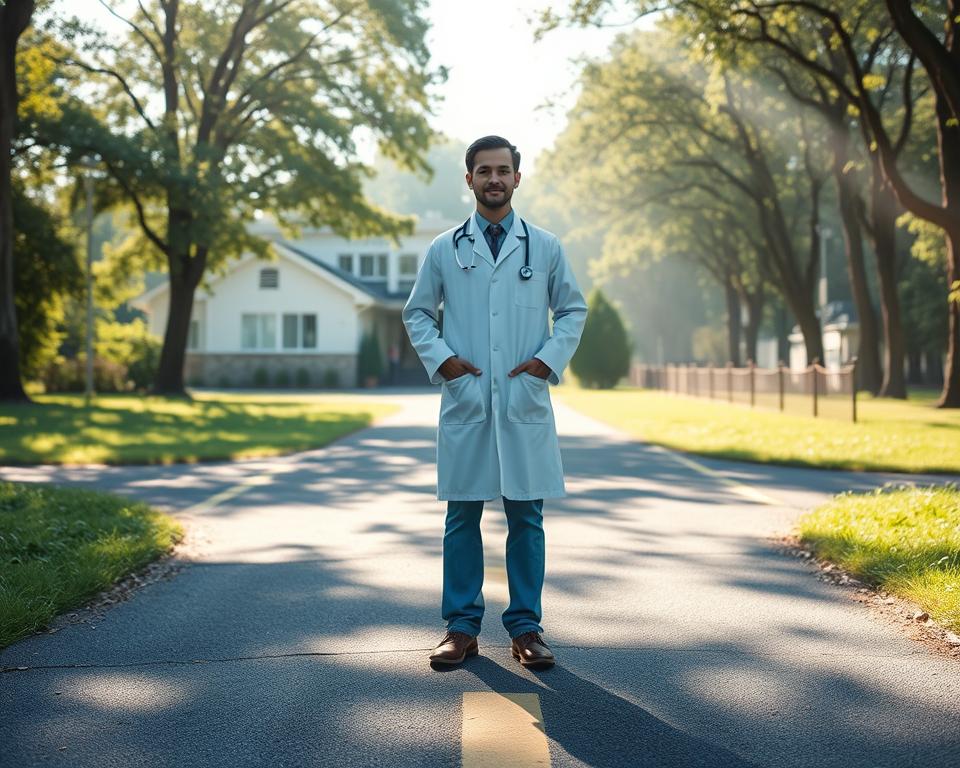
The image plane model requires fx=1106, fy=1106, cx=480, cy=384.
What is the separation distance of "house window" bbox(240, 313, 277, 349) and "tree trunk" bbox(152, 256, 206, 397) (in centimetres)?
1530

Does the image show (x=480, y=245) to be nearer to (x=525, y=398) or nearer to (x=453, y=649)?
(x=525, y=398)

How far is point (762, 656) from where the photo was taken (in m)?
4.71

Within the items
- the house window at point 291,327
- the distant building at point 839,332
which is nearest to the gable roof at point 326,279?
the house window at point 291,327

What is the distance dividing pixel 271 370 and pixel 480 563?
142 ft

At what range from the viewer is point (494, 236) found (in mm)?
4777

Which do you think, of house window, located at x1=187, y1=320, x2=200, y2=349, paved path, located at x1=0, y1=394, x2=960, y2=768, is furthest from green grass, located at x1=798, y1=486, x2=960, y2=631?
house window, located at x1=187, y1=320, x2=200, y2=349

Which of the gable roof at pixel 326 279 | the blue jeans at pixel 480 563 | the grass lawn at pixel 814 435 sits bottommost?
the grass lawn at pixel 814 435

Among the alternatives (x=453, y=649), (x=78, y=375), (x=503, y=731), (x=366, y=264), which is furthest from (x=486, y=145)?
(x=366, y=264)

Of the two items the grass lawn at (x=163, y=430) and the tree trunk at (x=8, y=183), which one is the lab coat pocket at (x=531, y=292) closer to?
the grass lawn at (x=163, y=430)

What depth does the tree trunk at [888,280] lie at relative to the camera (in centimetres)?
3052

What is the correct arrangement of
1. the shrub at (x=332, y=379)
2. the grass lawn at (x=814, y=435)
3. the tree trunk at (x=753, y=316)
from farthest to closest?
the tree trunk at (x=753, y=316) < the shrub at (x=332, y=379) < the grass lawn at (x=814, y=435)

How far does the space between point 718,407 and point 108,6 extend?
1955cm

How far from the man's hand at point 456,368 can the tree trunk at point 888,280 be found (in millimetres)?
27942

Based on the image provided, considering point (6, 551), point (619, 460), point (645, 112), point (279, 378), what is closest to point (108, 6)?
point (645, 112)
